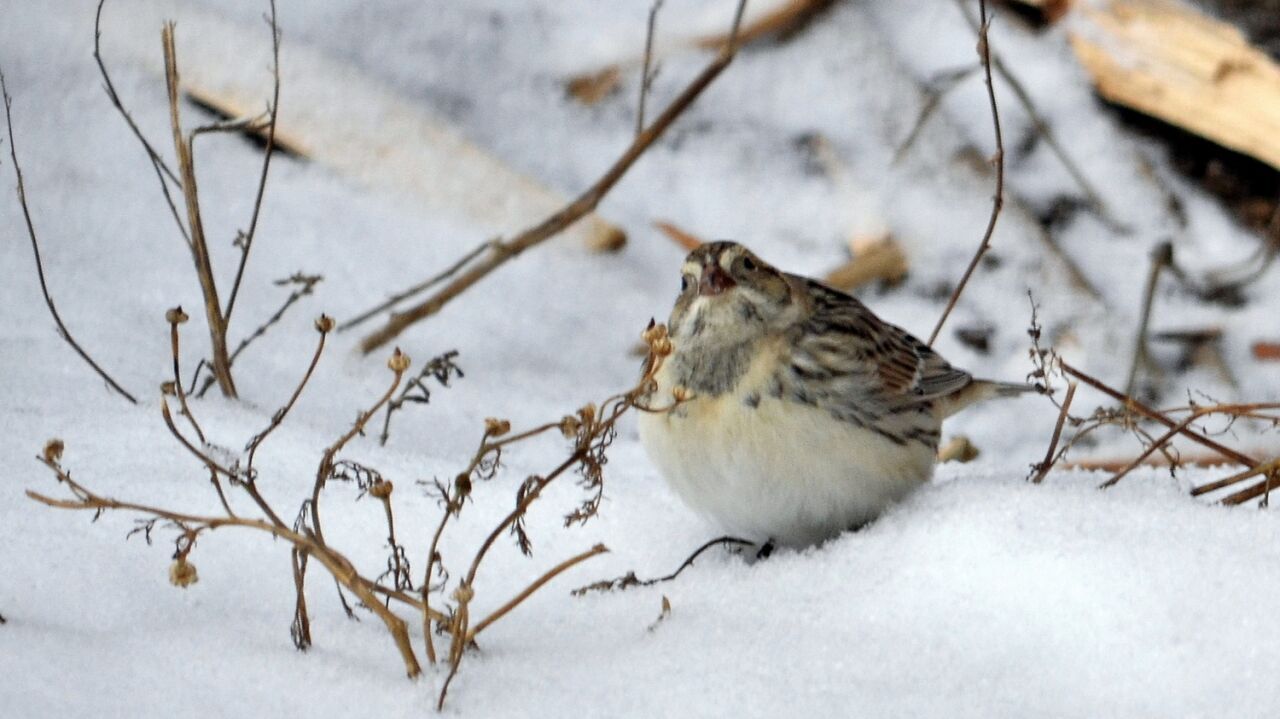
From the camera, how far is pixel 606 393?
5598mm

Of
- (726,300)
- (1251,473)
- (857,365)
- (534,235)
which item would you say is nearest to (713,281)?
(726,300)

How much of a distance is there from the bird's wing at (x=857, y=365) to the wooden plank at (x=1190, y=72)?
2429 millimetres

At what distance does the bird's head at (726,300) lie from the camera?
3.80 m

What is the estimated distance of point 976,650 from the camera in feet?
9.66

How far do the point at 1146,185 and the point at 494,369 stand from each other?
116 inches

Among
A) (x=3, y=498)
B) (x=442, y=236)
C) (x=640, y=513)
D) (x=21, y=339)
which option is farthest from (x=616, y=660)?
(x=442, y=236)

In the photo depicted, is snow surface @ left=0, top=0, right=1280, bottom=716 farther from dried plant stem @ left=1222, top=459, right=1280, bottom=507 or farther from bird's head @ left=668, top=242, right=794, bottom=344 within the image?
bird's head @ left=668, top=242, right=794, bottom=344

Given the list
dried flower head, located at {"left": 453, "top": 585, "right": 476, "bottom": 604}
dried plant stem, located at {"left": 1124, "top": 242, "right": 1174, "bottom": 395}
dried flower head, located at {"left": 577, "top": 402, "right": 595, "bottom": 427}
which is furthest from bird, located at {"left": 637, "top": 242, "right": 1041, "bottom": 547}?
dried plant stem, located at {"left": 1124, "top": 242, "right": 1174, "bottom": 395}

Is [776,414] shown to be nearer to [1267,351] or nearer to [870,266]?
[870,266]

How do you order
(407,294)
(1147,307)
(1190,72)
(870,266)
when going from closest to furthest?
1. (407,294)
2. (1147,307)
3. (1190,72)
4. (870,266)

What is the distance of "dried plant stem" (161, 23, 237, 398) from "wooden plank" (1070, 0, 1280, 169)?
3.78m

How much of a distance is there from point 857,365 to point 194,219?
1887 millimetres

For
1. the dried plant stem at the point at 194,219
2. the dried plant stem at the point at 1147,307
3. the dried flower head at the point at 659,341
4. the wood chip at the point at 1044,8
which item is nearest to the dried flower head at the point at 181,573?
the dried flower head at the point at 659,341

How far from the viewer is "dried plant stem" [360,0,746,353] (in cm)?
539
